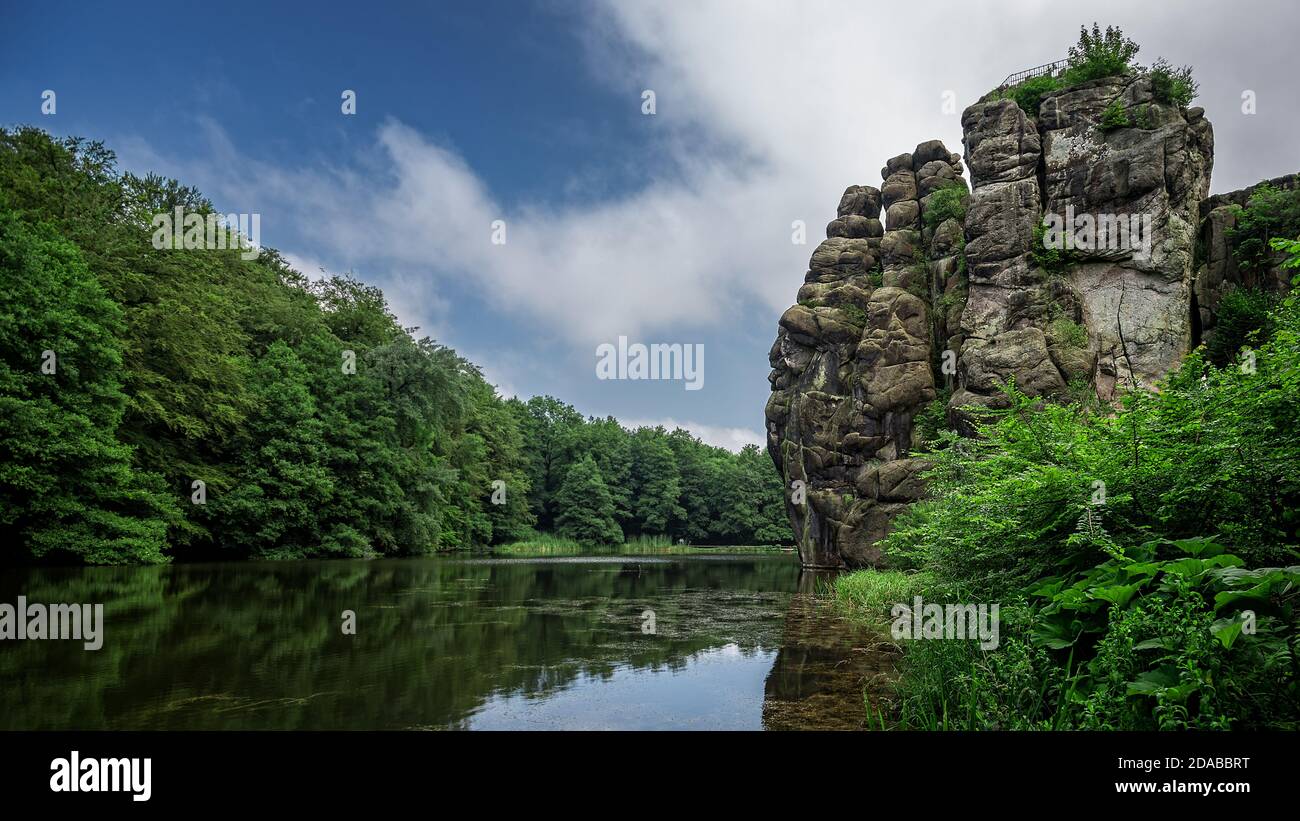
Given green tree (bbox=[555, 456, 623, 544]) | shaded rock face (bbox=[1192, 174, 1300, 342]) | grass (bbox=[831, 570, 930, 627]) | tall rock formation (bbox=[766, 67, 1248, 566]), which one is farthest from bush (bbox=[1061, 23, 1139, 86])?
green tree (bbox=[555, 456, 623, 544])

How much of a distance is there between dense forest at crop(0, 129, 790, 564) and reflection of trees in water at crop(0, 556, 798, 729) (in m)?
3.85

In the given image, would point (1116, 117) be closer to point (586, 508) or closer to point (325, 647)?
point (325, 647)

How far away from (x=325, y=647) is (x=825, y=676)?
23.8ft

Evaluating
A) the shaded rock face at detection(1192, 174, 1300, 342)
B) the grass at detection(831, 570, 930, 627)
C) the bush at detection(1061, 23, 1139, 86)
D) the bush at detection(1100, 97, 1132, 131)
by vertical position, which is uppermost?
the bush at detection(1061, 23, 1139, 86)

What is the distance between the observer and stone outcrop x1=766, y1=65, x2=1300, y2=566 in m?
26.5

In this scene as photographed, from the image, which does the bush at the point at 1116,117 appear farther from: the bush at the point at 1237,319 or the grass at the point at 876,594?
the grass at the point at 876,594

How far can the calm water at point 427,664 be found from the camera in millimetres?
6566

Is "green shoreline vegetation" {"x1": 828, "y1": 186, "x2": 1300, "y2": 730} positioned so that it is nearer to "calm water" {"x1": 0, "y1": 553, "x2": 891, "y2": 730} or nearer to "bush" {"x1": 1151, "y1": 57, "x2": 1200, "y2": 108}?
"calm water" {"x1": 0, "y1": 553, "x2": 891, "y2": 730}

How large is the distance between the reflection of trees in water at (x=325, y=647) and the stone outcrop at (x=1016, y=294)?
14624mm

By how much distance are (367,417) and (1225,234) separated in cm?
4307

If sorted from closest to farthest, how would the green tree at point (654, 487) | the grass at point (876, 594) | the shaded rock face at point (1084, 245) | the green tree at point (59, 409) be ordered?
the grass at point (876, 594) < the green tree at point (59, 409) < the shaded rock face at point (1084, 245) < the green tree at point (654, 487)

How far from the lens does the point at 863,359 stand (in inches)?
1329

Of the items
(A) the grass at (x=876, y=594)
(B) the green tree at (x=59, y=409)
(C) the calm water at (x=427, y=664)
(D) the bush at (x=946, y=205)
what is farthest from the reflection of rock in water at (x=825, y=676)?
(D) the bush at (x=946, y=205)

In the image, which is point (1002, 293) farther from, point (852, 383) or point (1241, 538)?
point (1241, 538)
